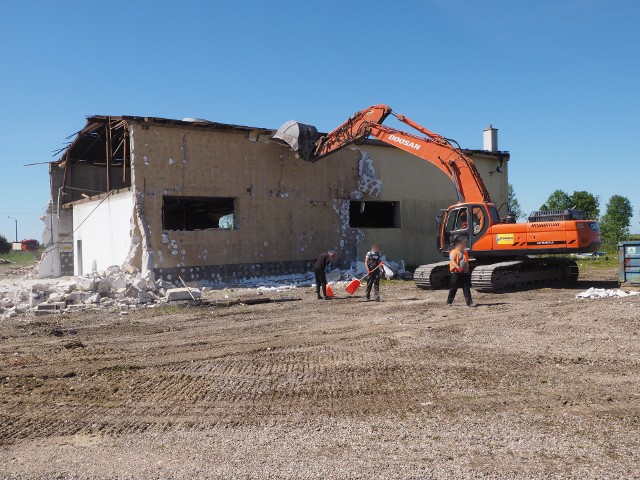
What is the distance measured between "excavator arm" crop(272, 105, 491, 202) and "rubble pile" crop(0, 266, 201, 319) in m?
6.85

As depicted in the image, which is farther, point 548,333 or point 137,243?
point 137,243

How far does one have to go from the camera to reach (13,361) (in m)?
8.48

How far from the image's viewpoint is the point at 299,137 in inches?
782

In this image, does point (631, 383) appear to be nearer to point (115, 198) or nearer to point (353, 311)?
point (353, 311)

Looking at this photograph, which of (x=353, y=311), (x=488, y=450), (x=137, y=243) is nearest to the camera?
(x=488, y=450)

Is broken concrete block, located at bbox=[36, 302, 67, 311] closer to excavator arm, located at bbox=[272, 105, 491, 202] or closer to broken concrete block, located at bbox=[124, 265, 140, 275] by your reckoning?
broken concrete block, located at bbox=[124, 265, 140, 275]

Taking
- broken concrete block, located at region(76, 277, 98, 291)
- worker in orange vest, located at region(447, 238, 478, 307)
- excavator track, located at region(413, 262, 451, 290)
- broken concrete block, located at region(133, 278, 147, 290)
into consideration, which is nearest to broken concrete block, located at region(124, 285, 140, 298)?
broken concrete block, located at region(133, 278, 147, 290)

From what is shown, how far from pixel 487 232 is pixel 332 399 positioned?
10433 millimetres

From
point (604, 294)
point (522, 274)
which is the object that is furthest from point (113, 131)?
point (604, 294)

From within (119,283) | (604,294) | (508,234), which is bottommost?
(604,294)

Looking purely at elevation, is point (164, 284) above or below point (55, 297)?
above

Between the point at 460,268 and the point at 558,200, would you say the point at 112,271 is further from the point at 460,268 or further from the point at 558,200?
the point at 558,200

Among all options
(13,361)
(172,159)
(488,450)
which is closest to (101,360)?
(13,361)

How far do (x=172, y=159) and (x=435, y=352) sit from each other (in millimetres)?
12292
